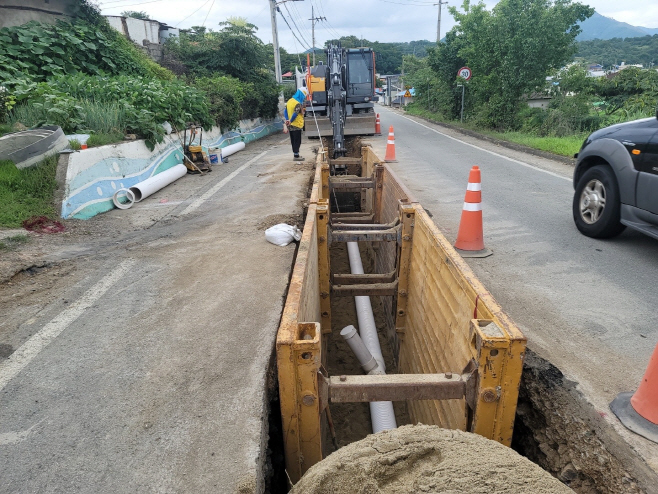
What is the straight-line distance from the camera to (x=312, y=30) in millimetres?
60281

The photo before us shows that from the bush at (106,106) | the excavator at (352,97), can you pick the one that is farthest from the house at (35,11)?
the excavator at (352,97)

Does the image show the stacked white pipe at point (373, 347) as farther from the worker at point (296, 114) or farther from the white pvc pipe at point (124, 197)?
the worker at point (296, 114)

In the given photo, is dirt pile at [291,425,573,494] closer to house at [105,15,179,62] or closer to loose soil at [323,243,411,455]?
loose soil at [323,243,411,455]

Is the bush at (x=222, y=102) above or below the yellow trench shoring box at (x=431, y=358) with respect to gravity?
above

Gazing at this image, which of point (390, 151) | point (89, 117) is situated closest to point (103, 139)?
point (89, 117)

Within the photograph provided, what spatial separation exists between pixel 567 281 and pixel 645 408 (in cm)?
201

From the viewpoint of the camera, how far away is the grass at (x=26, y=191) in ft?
18.7

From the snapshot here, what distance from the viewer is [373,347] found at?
15.9 feet

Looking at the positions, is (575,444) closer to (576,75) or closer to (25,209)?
(25,209)

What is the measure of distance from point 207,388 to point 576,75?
18908 mm

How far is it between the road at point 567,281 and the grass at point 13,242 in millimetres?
5140

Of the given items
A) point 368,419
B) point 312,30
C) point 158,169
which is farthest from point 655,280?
point 312,30

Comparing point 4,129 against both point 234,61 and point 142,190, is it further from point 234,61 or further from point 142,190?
point 234,61

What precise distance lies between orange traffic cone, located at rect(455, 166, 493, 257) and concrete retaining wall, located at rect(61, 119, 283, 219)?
544 cm
